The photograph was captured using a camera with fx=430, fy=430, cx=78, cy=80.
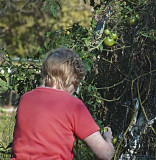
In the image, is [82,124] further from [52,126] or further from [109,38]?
[109,38]

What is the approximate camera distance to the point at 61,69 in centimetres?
229

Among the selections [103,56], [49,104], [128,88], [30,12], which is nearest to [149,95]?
[128,88]

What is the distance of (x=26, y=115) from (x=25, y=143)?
15 centimetres

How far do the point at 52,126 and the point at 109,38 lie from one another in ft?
4.90

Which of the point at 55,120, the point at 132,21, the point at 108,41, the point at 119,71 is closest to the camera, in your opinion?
the point at 55,120

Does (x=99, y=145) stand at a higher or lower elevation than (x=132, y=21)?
lower

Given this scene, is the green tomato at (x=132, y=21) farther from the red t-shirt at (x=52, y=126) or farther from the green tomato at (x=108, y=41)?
the red t-shirt at (x=52, y=126)

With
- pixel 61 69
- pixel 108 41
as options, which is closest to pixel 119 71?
pixel 108 41

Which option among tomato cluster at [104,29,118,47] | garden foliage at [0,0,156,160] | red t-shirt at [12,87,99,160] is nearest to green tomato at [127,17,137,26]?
garden foliage at [0,0,156,160]

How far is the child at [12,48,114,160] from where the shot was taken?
2.23 m

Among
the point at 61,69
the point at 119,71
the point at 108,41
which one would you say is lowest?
the point at 119,71

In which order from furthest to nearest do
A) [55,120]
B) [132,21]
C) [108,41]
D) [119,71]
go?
[119,71], [132,21], [108,41], [55,120]

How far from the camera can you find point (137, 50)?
12.2ft

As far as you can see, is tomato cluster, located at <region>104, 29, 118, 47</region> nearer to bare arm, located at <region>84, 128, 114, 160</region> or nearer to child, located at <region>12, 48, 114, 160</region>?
child, located at <region>12, 48, 114, 160</region>
